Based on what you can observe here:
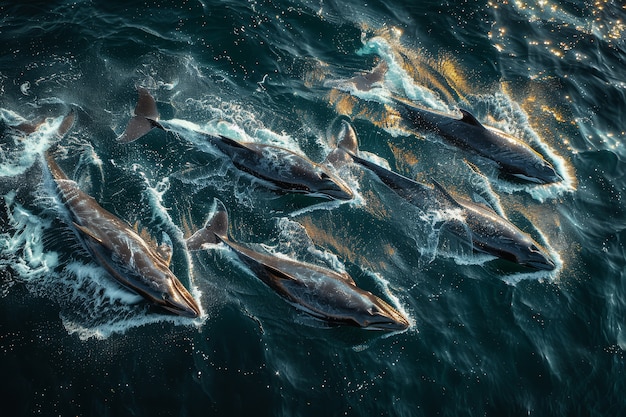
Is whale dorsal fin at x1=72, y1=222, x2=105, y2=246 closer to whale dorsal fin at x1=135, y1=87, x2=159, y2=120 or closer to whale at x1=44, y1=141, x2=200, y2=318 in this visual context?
whale at x1=44, y1=141, x2=200, y2=318

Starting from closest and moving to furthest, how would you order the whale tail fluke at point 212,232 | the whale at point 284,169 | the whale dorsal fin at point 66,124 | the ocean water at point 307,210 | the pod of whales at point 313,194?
1. the ocean water at point 307,210
2. the pod of whales at point 313,194
3. the whale tail fluke at point 212,232
4. the whale at point 284,169
5. the whale dorsal fin at point 66,124

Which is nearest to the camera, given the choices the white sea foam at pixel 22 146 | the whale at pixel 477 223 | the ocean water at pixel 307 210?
the ocean water at pixel 307 210

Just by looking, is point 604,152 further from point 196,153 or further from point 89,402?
point 89,402

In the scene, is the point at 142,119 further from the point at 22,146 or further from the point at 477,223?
the point at 477,223

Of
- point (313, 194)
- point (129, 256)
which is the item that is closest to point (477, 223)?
point (313, 194)

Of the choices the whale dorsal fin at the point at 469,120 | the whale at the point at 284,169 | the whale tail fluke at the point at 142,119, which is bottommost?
the whale tail fluke at the point at 142,119

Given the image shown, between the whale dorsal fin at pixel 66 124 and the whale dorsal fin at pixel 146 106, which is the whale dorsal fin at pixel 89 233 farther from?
the whale dorsal fin at pixel 146 106

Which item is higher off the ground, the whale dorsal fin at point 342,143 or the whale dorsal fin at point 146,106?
the whale dorsal fin at point 342,143

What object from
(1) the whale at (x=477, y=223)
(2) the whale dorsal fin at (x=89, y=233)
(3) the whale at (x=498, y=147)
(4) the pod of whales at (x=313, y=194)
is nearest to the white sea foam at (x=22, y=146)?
(4) the pod of whales at (x=313, y=194)
